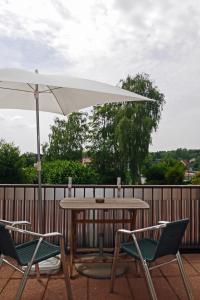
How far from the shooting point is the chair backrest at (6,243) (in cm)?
246

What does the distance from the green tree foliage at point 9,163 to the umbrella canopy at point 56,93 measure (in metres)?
7.89

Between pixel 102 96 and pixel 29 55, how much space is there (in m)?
2.40

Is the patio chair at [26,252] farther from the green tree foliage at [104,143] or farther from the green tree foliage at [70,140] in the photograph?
the green tree foliage at [70,140]

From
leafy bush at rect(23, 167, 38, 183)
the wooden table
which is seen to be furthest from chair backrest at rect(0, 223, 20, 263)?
leafy bush at rect(23, 167, 38, 183)

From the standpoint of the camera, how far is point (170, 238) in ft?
8.78

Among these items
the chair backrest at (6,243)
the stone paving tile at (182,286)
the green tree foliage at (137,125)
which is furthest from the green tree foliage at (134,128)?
the chair backrest at (6,243)

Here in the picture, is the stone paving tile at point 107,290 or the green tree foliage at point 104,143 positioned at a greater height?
the green tree foliage at point 104,143

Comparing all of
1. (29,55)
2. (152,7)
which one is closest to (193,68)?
(152,7)

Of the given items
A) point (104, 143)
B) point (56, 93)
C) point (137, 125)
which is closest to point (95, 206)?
point (56, 93)

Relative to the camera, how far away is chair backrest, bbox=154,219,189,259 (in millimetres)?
2586

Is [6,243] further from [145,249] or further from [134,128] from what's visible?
[134,128]

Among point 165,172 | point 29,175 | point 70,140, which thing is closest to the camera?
point 29,175

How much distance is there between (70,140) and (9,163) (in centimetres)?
1607

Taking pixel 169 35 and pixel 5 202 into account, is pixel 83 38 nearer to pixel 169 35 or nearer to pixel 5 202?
pixel 169 35
